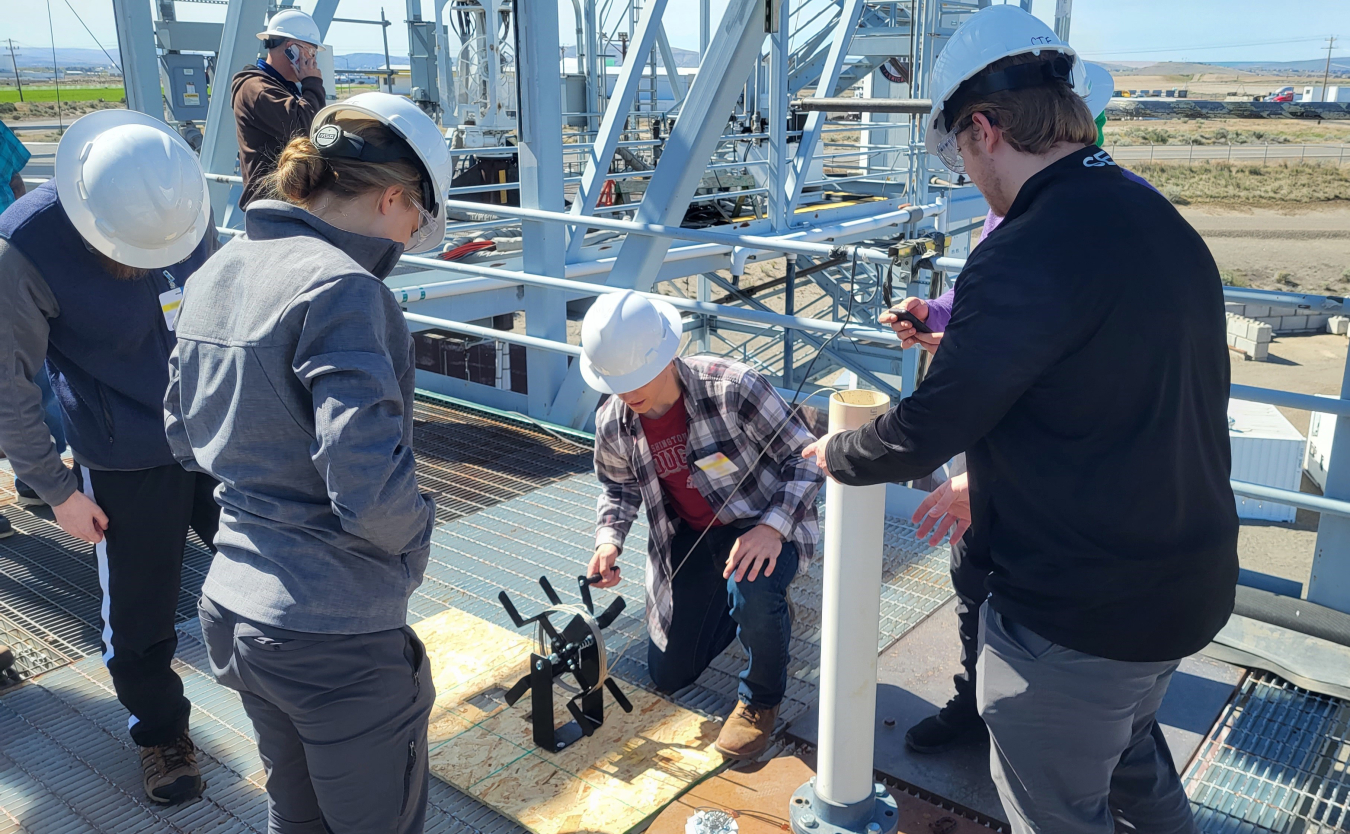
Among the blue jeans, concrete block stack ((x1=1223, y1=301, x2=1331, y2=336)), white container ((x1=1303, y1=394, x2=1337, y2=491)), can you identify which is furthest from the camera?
concrete block stack ((x1=1223, y1=301, x2=1331, y2=336))

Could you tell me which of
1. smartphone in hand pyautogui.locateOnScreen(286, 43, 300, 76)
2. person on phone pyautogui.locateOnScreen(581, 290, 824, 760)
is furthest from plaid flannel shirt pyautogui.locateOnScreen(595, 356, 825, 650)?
smartphone in hand pyautogui.locateOnScreen(286, 43, 300, 76)

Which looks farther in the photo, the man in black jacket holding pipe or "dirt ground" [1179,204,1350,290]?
"dirt ground" [1179,204,1350,290]

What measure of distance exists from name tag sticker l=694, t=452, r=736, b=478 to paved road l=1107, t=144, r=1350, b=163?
55.0 metres

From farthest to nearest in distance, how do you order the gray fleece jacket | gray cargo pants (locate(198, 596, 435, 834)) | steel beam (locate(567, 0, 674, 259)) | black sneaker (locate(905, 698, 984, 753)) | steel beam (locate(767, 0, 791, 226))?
steel beam (locate(767, 0, 791, 226)) → steel beam (locate(567, 0, 674, 259)) → black sneaker (locate(905, 698, 984, 753)) → gray cargo pants (locate(198, 596, 435, 834)) → the gray fleece jacket

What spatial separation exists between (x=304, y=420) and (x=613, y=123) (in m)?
4.73

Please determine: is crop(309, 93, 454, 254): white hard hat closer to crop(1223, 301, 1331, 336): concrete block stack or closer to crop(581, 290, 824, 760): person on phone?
crop(581, 290, 824, 760): person on phone

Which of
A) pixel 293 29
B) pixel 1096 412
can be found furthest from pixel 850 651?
pixel 293 29

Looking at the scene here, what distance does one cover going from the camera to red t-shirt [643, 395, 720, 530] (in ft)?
10.1

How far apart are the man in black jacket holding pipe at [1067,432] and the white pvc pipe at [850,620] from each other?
24cm

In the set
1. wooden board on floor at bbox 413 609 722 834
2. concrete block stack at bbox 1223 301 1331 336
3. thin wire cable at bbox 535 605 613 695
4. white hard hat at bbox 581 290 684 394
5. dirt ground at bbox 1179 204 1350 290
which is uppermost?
white hard hat at bbox 581 290 684 394

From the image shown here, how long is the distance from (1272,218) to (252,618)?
4661cm

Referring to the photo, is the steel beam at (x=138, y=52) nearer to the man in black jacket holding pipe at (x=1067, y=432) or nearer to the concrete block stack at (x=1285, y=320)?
the man in black jacket holding pipe at (x=1067, y=432)

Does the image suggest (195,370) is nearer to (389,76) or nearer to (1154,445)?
(1154,445)

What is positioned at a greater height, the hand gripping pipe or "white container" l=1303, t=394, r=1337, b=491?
the hand gripping pipe
